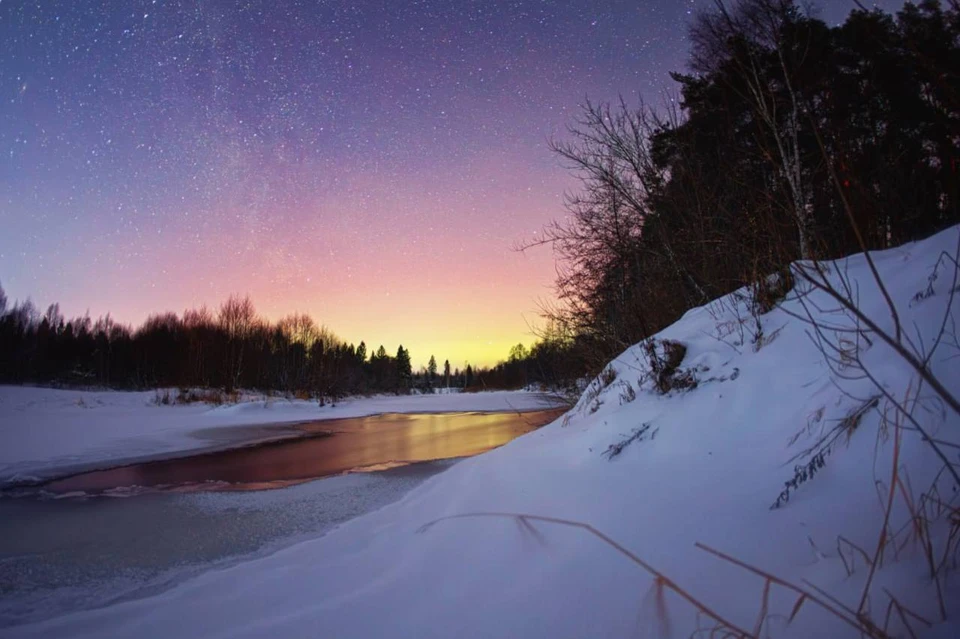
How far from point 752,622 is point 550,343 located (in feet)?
24.7

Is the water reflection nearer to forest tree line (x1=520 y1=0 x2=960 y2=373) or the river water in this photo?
the river water

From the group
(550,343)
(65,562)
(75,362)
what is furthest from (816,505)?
(75,362)

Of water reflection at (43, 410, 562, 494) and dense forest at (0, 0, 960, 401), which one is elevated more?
dense forest at (0, 0, 960, 401)

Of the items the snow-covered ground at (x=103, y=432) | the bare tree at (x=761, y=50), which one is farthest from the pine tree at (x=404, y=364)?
the bare tree at (x=761, y=50)

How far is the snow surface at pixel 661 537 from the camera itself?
1212 millimetres

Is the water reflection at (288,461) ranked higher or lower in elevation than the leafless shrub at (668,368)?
lower

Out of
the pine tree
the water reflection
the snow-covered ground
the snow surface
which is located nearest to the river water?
the water reflection

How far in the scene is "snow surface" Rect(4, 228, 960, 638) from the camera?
121cm

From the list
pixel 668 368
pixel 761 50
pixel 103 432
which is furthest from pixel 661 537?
pixel 103 432

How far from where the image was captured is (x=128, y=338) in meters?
48.4

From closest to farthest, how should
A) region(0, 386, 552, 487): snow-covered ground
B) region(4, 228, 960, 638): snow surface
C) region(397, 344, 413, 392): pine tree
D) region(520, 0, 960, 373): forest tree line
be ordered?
region(4, 228, 960, 638): snow surface
region(520, 0, 960, 373): forest tree line
region(0, 386, 552, 487): snow-covered ground
region(397, 344, 413, 392): pine tree

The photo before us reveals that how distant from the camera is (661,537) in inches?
64.2

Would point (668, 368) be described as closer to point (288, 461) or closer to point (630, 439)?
point (630, 439)

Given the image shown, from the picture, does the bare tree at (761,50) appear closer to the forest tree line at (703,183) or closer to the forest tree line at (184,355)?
the forest tree line at (703,183)
